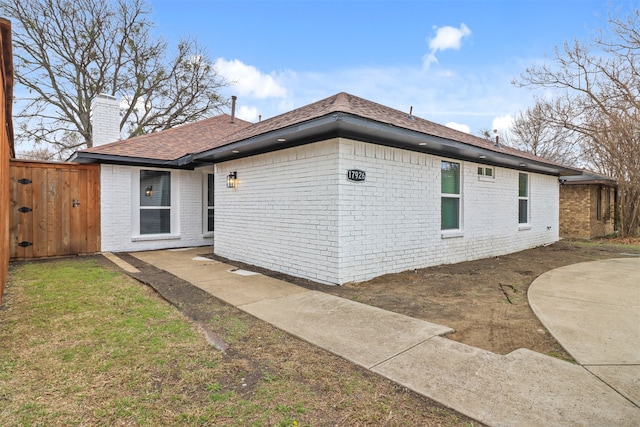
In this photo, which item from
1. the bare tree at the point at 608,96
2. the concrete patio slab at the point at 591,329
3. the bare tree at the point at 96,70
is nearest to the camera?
the concrete patio slab at the point at 591,329

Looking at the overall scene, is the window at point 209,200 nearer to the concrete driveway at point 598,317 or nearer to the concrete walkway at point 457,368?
the concrete walkway at point 457,368

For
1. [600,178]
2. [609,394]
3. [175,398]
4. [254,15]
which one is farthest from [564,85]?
[175,398]

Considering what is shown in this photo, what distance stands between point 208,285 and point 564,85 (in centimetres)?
1916

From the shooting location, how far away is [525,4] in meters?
8.93

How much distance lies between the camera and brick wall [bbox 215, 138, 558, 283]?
553 centimetres

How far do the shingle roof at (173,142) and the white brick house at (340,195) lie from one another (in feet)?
0.48

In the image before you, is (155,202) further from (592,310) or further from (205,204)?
(592,310)

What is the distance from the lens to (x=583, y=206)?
1484 cm

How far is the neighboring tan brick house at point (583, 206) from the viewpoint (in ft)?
48.0

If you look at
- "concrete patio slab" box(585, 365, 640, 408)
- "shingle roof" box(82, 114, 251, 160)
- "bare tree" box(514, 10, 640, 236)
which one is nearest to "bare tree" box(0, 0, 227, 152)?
"shingle roof" box(82, 114, 251, 160)

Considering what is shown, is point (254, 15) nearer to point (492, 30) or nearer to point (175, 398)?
point (492, 30)

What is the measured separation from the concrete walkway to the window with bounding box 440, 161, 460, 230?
3390 mm

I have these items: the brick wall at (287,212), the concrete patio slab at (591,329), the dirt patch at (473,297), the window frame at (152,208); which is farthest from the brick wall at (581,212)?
the window frame at (152,208)

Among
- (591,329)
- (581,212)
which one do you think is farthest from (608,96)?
(591,329)
